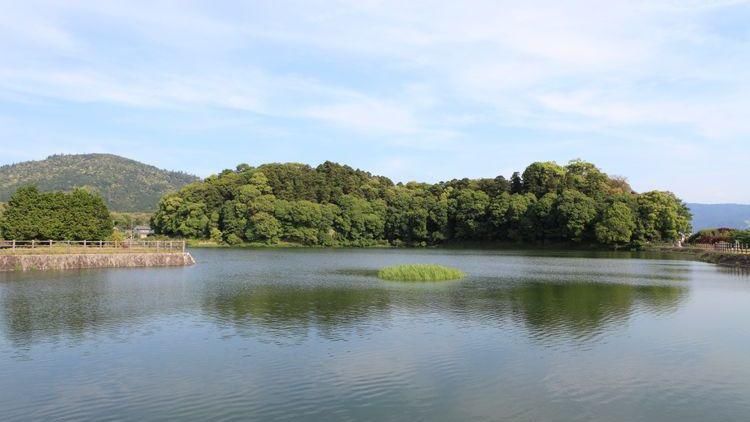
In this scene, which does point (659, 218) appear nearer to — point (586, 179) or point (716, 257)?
point (586, 179)

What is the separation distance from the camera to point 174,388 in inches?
474

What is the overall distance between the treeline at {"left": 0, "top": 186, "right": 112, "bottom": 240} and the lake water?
1415 centimetres

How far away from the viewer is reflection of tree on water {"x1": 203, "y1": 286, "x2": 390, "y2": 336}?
19234 millimetres

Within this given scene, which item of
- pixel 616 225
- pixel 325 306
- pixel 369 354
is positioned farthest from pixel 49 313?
pixel 616 225

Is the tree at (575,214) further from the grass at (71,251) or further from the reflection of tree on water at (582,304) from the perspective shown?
the grass at (71,251)

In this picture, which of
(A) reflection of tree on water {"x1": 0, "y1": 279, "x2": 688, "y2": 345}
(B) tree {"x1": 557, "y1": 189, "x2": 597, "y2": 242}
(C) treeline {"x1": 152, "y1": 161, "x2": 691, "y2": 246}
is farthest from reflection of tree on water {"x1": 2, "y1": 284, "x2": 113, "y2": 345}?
(B) tree {"x1": 557, "y1": 189, "x2": 597, "y2": 242}

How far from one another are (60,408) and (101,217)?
40.2 m

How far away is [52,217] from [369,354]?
37106 mm

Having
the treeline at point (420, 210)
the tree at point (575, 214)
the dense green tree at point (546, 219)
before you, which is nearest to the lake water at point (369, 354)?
the tree at point (575, 214)

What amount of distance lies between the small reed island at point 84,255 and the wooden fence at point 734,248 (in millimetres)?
49107

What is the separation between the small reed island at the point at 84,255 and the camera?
3694 cm

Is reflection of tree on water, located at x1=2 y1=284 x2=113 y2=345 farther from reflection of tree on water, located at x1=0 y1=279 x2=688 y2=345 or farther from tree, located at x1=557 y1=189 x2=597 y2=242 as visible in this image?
tree, located at x1=557 y1=189 x2=597 y2=242

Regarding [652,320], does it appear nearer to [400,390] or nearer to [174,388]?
[400,390]

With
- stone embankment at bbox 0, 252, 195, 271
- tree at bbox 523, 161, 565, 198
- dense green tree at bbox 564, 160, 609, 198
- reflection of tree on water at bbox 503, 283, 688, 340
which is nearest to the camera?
reflection of tree on water at bbox 503, 283, 688, 340
